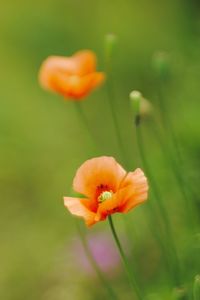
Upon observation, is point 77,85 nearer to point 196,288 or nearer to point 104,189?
point 104,189

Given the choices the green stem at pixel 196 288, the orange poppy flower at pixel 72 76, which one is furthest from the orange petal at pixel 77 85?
the green stem at pixel 196 288

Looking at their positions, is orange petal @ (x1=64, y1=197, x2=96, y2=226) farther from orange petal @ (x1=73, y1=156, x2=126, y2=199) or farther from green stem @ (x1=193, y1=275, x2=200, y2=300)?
green stem @ (x1=193, y1=275, x2=200, y2=300)

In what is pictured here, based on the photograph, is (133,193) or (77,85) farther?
(77,85)

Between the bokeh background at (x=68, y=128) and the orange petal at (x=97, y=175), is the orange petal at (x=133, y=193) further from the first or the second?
the bokeh background at (x=68, y=128)

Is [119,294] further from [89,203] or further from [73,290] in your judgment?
[89,203]

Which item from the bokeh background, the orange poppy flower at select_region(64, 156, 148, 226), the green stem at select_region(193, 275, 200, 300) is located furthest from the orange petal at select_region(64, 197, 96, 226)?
the bokeh background

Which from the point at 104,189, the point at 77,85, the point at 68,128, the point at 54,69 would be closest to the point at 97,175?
the point at 104,189

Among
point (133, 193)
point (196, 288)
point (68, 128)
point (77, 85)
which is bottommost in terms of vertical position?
point (196, 288)
